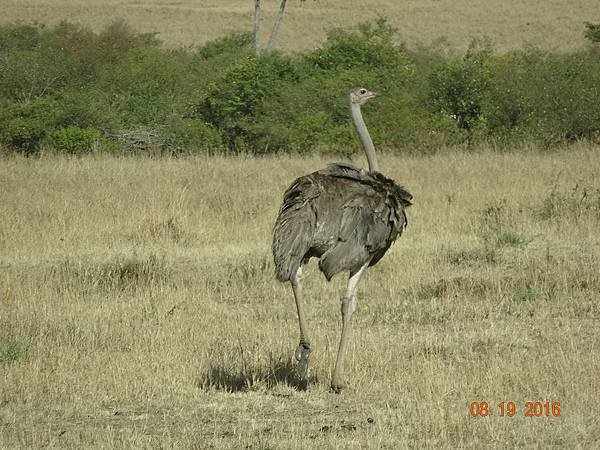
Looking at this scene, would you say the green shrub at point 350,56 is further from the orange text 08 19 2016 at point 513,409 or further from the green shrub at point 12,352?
the orange text 08 19 2016 at point 513,409

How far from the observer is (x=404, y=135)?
20203mm

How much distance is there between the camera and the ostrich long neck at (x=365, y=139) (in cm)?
702

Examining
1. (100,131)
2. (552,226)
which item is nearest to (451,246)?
(552,226)

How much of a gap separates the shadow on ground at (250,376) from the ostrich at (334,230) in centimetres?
23

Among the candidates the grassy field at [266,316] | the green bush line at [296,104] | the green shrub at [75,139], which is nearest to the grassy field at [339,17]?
the green bush line at [296,104]

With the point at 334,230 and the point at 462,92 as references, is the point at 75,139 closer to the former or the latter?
the point at 462,92

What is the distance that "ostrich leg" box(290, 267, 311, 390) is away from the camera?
6492 millimetres

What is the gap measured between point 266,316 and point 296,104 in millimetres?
13264

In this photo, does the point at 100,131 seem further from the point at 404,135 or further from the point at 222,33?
the point at 222,33

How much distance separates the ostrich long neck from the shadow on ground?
4.71 feet

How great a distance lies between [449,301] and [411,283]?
0.76m

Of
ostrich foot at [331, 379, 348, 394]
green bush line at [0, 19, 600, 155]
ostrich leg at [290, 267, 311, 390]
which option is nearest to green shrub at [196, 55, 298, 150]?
green bush line at [0, 19, 600, 155]

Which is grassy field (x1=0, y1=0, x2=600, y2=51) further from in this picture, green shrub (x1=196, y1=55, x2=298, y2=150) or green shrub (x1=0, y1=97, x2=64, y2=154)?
green shrub (x1=0, y1=97, x2=64, y2=154)

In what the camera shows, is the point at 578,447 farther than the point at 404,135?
No
